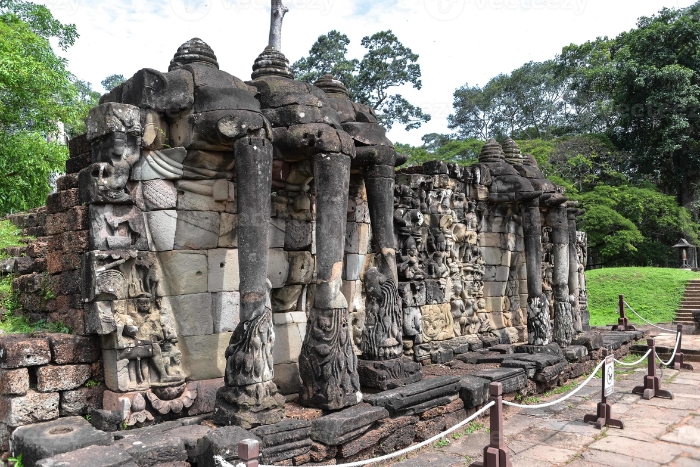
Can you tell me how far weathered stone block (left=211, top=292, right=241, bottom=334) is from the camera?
573 cm

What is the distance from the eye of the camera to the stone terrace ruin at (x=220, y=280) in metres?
4.98

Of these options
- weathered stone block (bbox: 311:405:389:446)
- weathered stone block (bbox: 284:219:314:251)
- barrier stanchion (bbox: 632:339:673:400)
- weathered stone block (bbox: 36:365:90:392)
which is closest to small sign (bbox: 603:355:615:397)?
barrier stanchion (bbox: 632:339:673:400)

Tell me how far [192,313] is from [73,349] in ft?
3.66

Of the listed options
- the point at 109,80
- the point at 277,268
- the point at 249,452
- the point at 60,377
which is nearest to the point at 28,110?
the point at 277,268

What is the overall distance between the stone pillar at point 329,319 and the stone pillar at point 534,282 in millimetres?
5156

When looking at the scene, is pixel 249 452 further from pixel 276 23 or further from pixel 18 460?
pixel 276 23

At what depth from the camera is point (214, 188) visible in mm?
5836

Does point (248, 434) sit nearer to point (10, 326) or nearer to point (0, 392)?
point (0, 392)

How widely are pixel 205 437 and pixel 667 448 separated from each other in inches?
196

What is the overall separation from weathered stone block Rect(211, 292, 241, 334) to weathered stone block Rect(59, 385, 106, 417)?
1.22 metres

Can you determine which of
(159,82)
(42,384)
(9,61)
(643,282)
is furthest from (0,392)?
(643,282)

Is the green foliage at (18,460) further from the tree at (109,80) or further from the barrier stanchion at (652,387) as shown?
the tree at (109,80)

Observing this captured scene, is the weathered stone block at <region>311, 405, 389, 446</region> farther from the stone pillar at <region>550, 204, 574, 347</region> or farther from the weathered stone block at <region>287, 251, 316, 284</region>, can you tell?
the stone pillar at <region>550, 204, 574, 347</region>

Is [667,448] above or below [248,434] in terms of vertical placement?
below
